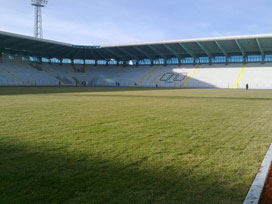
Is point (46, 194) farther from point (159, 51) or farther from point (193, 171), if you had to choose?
point (159, 51)

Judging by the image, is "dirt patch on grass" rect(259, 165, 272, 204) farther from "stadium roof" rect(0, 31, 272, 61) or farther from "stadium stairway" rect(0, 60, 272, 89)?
"stadium stairway" rect(0, 60, 272, 89)

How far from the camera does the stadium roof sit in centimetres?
5296

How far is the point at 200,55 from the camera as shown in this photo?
66500mm

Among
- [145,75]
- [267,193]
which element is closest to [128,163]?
[267,193]

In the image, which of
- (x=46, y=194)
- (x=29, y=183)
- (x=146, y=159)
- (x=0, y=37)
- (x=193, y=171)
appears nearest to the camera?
(x=46, y=194)

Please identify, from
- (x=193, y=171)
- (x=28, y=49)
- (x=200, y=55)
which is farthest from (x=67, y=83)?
(x=193, y=171)

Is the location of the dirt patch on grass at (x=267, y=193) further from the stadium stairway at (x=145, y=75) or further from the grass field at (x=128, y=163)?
the stadium stairway at (x=145, y=75)

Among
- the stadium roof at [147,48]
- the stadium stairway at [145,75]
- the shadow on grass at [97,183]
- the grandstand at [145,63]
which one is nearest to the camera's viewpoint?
the shadow on grass at [97,183]

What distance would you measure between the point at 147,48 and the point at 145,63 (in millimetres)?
12859

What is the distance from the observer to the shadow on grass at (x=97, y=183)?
10.4 feet

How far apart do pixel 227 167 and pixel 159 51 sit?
6399 cm

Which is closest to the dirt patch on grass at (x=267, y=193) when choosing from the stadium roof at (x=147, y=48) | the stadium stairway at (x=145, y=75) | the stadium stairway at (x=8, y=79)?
the stadium roof at (x=147, y=48)

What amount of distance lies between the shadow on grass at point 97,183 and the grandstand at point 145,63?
2066 inches

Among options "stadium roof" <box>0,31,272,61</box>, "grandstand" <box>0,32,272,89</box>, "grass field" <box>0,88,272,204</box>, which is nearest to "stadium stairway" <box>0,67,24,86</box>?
"grandstand" <box>0,32,272,89</box>
